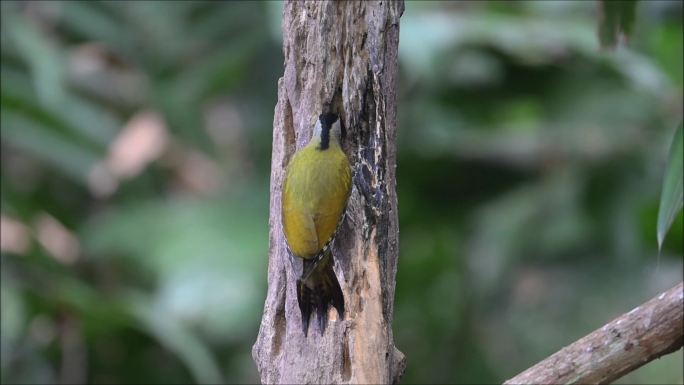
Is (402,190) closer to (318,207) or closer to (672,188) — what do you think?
(672,188)

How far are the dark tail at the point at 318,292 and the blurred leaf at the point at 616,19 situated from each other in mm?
1302

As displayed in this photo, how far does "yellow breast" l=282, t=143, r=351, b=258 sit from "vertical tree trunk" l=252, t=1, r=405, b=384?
28 mm

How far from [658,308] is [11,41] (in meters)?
4.58

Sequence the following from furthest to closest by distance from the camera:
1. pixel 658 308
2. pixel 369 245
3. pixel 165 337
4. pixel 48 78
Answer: pixel 48 78 < pixel 165 337 < pixel 369 245 < pixel 658 308

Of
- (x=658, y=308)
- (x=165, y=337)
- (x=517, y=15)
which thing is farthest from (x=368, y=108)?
(x=517, y=15)

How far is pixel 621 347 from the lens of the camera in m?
2.22

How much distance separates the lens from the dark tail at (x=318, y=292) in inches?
92.4

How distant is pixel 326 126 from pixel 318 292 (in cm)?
39

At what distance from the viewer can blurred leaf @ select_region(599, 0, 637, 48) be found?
3.20 m

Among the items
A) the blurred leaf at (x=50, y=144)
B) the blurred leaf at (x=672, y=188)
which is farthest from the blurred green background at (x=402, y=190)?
the blurred leaf at (x=672, y=188)

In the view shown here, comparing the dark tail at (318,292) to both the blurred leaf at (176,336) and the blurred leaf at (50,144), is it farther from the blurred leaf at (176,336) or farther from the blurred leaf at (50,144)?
the blurred leaf at (50,144)

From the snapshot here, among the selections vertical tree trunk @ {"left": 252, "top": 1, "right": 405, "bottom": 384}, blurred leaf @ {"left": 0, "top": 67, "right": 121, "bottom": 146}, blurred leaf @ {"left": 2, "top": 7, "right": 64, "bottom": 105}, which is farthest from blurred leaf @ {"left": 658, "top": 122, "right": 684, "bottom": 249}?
blurred leaf @ {"left": 0, "top": 67, "right": 121, "bottom": 146}

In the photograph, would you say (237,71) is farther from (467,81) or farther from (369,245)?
(369,245)

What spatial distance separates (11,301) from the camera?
16.0ft
